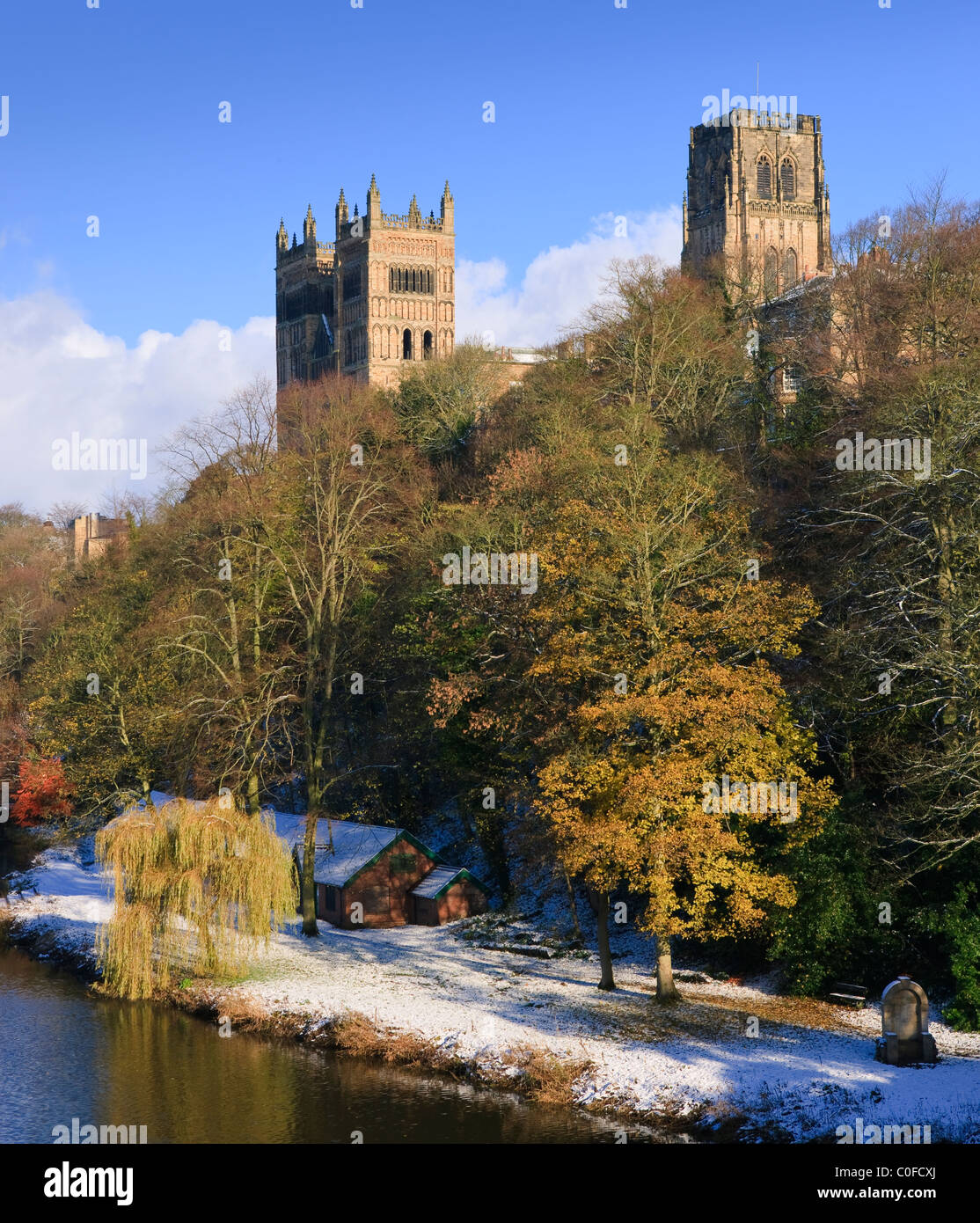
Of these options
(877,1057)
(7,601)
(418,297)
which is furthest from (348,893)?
(418,297)

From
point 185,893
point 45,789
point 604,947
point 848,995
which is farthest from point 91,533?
point 848,995

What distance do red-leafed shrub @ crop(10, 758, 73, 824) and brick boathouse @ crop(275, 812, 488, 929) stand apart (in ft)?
50.1

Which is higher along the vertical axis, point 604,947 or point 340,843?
point 340,843

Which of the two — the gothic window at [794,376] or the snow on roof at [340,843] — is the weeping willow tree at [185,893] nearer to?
the snow on roof at [340,843]

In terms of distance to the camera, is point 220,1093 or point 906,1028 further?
point 220,1093

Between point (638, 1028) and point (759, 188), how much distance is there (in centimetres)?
9619

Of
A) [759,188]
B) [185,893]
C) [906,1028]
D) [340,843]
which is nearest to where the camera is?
[906,1028]

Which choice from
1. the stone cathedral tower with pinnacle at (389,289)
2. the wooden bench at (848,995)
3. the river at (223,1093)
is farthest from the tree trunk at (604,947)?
the stone cathedral tower with pinnacle at (389,289)

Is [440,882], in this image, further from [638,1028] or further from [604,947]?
[638,1028]

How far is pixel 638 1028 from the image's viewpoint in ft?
104

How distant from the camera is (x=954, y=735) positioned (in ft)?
104

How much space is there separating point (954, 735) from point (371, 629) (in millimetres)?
22014

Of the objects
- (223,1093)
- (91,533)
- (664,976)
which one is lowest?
(223,1093)
